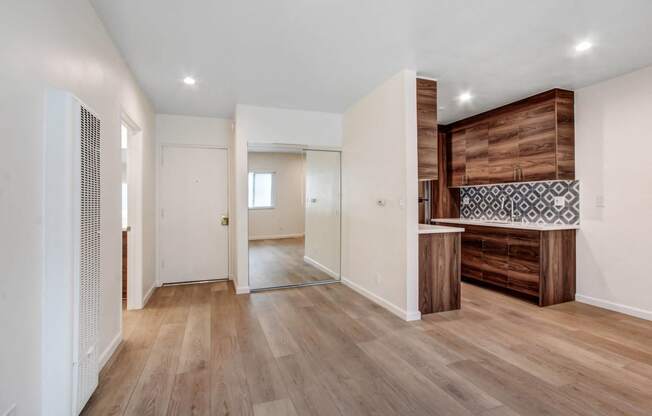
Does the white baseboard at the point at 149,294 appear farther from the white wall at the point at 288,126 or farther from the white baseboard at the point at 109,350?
the white wall at the point at 288,126

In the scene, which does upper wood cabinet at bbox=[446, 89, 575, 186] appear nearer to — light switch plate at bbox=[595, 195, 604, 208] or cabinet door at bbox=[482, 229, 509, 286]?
light switch plate at bbox=[595, 195, 604, 208]

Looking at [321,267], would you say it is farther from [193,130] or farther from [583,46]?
[583,46]

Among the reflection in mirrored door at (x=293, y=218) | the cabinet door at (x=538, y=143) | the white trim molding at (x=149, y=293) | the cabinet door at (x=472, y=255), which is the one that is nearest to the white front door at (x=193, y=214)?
the white trim molding at (x=149, y=293)

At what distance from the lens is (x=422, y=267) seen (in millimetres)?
3221

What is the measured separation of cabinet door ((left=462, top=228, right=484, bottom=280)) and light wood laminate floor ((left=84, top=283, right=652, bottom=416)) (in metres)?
0.82

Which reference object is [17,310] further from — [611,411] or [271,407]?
[611,411]

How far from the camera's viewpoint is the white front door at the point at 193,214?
4.49m

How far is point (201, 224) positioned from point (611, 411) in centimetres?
462

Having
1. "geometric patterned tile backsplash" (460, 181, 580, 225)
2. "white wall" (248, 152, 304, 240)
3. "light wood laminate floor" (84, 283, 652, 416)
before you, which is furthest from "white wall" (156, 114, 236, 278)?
"geometric patterned tile backsplash" (460, 181, 580, 225)

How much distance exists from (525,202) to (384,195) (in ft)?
7.41

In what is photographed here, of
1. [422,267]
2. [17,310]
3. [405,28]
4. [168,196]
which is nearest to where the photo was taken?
[17,310]

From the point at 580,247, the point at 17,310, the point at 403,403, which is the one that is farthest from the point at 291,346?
the point at 580,247

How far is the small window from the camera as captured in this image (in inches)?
287

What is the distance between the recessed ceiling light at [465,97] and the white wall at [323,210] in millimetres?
1781
